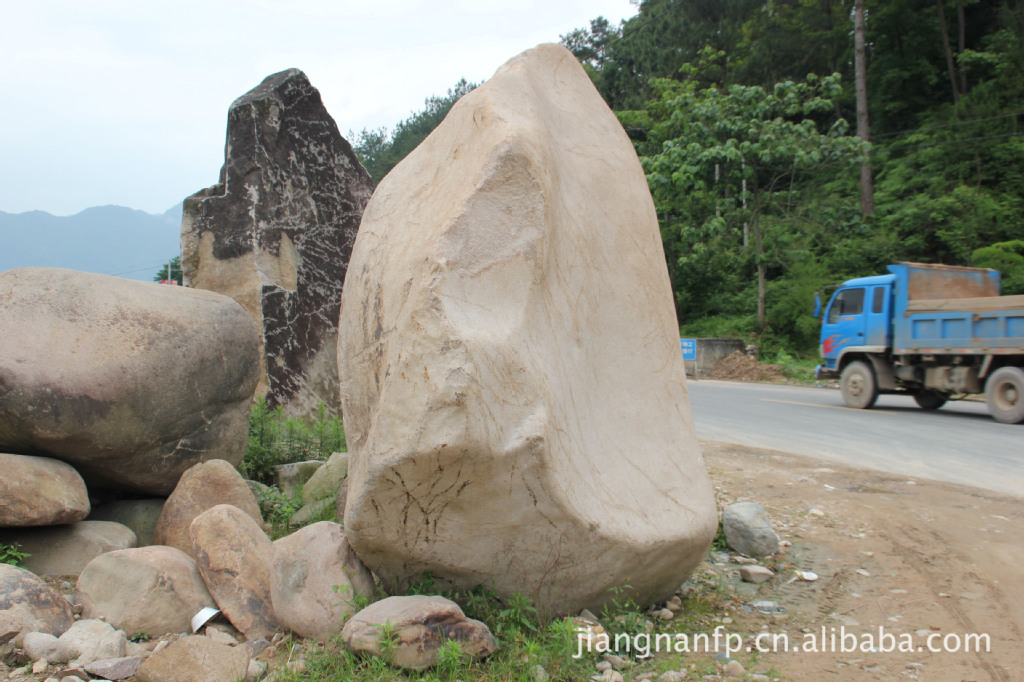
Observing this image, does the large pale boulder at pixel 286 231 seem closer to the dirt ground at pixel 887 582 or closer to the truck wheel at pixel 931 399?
the dirt ground at pixel 887 582

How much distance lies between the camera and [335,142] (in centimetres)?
712

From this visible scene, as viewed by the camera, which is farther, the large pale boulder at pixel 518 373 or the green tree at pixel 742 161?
the green tree at pixel 742 161

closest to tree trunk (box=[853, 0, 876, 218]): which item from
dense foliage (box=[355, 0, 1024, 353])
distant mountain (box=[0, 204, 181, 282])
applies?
dense foliage (box=[355, 0, 1024, 353])

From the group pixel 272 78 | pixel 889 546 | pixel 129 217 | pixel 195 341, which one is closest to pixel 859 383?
pixel 889 546

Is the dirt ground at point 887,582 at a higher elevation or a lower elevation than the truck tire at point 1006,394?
lower

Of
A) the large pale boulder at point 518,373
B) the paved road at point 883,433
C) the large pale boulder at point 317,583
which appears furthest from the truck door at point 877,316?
the large pale boulder at point 317,583

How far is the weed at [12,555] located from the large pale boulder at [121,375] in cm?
47

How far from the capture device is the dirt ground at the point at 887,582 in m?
3.00

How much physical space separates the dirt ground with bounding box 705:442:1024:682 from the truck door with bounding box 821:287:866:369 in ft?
20.5

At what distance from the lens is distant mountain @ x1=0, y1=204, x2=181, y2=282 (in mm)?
104000

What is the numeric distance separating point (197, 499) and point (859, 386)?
10.4 m

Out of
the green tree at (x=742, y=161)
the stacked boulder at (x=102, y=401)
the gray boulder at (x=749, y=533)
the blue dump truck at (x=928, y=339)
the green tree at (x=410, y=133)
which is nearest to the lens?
the stacked boulder at (x=102, y=401)

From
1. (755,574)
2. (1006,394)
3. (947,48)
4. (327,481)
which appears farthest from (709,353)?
(947,48)

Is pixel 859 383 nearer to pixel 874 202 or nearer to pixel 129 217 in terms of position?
pixel 874 202
